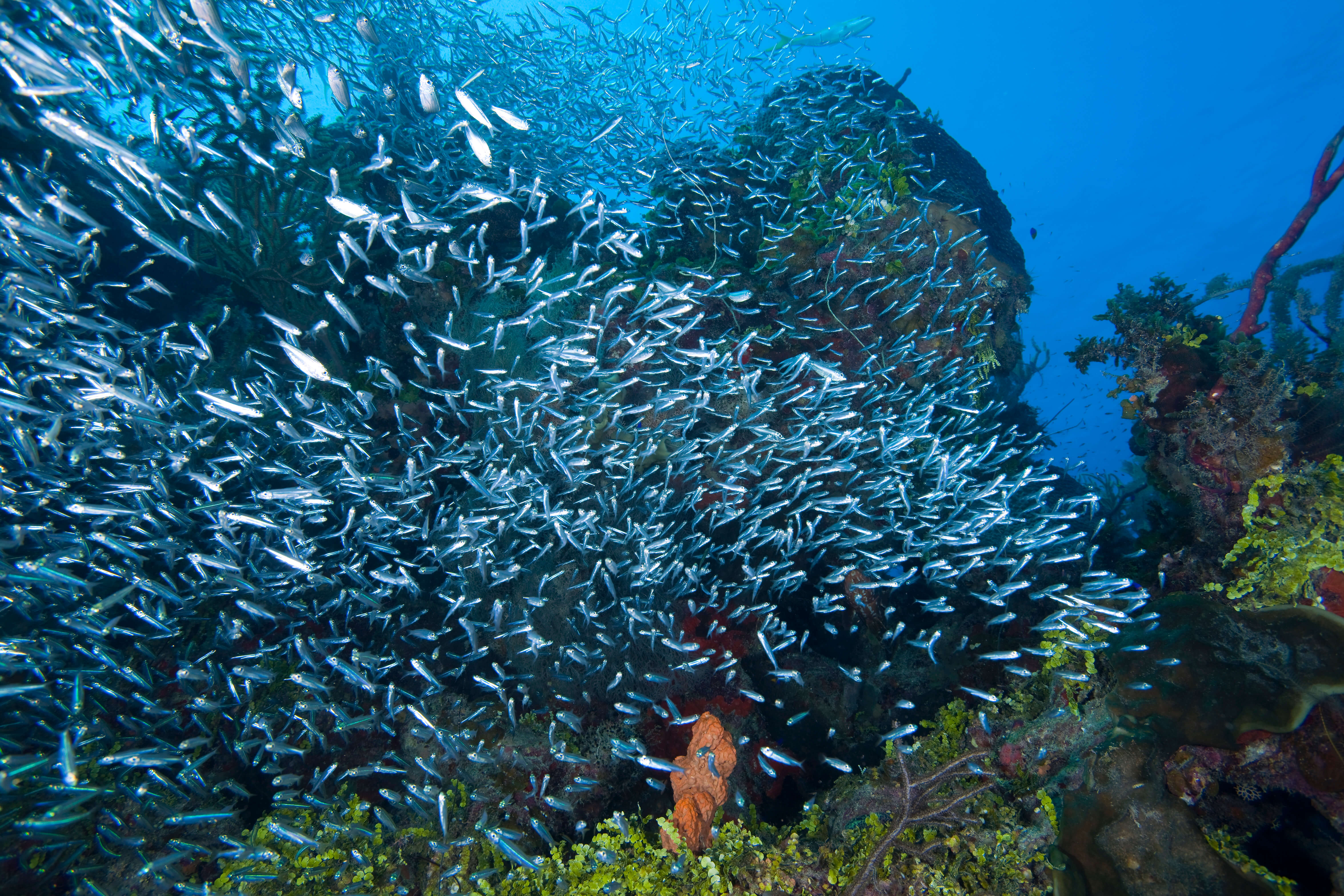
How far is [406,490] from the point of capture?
5.60m

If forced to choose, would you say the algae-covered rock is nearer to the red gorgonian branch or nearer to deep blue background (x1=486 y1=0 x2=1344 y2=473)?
the red gorgonian branch

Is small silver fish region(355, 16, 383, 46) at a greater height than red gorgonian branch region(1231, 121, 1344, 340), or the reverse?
red gorgonian branch region(1231, 121, 1344, 340)

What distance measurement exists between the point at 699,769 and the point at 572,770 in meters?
1.44

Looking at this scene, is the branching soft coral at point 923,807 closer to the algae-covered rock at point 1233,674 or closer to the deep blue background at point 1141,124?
the algae-covered rock at point 1233,674

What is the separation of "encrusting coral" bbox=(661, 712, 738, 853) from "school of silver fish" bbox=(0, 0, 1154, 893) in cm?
44

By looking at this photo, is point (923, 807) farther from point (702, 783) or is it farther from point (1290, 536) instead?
point (1290, 536)

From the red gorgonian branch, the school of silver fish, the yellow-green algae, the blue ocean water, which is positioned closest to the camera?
the yellow-green algae

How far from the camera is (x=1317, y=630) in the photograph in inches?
152

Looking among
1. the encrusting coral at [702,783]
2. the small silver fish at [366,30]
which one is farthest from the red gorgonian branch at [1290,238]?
the small silver fish at [366,30]

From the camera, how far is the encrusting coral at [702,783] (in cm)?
431

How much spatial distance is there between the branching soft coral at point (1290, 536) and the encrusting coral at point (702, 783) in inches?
211

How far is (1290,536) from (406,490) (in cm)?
947

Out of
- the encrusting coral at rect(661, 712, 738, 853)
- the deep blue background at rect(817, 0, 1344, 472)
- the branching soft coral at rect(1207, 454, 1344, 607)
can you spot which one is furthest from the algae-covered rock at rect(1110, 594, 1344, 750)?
the deep blue background at rect(817, 0, 1344, 472)

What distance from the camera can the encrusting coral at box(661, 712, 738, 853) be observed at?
431 centimetres
